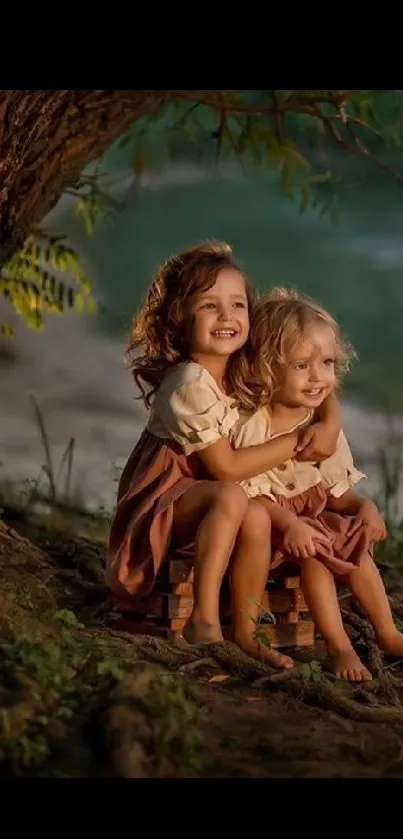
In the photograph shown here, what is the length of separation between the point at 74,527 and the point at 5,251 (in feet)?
3.04

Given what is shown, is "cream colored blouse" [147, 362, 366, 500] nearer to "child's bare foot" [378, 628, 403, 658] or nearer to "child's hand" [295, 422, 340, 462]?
"child's hand" [295, 422, 340, 462]

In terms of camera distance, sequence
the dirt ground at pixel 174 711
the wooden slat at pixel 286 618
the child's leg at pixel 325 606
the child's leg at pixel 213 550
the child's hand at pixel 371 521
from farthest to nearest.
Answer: the wooden slat at pixel 286 618, the child's hand at pixel 371 521, the child's leg at pixel 325 606, the child's leg at pixel 213 550, the dirt ground at pixel 174 711

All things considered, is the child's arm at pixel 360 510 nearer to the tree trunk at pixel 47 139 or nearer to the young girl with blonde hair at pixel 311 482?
the young girl with blonde hair at pixel 311 482

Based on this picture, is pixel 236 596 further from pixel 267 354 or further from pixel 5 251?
pixel 5 251

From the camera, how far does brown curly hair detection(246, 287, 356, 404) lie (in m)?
3.16

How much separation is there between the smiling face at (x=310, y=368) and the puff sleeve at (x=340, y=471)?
0.58ft

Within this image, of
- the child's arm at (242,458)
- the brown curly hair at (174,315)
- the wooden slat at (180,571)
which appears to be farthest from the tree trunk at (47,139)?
the wooden slat at (180,571)

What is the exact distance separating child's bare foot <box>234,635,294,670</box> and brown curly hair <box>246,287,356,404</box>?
0.60 metres

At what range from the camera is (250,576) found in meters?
3.09

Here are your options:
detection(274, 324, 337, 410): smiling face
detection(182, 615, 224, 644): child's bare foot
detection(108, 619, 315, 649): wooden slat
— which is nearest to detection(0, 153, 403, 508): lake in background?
detection(274, 324, 337, 410): smiling face

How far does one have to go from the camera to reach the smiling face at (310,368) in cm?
316

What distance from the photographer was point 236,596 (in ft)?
10.2

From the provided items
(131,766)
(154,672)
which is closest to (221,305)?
(154,672)

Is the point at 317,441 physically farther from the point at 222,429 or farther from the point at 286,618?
the point at 286,618
